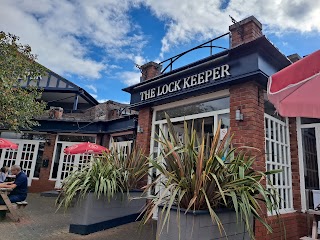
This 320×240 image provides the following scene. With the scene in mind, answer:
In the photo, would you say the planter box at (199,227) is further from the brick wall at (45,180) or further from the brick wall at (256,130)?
the brick wall at (45,180)

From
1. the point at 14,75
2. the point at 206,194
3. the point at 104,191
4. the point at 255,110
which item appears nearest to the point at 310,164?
the point at 255,110

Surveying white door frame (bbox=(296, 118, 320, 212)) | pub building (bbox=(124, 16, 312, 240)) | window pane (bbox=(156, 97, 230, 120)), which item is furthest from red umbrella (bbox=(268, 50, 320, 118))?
white door frame (bbox=(296, 118, 320, 212))

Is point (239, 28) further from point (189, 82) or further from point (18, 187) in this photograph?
point (18, 187)

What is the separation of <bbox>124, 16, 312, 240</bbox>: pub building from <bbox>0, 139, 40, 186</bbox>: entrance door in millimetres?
10075

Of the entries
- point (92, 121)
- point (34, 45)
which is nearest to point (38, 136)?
point (92, 121)

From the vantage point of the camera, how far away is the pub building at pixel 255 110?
13.7 ft

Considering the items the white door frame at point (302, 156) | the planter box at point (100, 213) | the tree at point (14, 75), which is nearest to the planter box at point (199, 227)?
the planter box at point (100, 213)

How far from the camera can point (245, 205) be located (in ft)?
9.68

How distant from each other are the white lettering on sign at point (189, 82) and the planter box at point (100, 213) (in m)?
2.52

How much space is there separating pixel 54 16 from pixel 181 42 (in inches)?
194

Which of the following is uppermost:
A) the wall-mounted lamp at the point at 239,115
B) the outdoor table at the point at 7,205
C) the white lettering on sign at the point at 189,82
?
the white lettering on sign at the point at 189,82

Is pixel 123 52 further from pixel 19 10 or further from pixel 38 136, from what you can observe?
pixel 38 136

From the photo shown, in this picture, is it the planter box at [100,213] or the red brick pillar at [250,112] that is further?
the planter box at [100,213]

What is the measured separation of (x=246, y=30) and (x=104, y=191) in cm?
426
